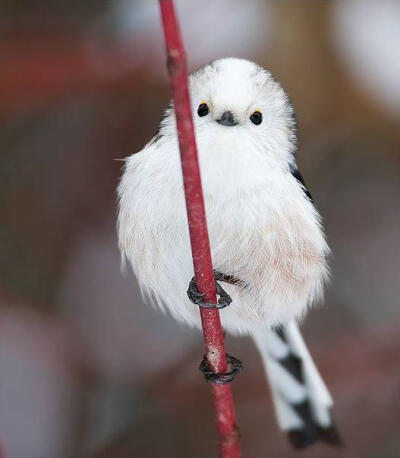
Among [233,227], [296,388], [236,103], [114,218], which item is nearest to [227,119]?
[236,103]

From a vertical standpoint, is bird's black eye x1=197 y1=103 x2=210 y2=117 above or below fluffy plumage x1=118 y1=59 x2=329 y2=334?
above

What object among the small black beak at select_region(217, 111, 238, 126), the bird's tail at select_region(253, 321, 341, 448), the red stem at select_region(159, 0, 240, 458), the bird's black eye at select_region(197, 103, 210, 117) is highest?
the bird's black eye at select_region(197, 103, 210, 117)

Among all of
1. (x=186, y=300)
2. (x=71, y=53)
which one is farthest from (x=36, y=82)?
(x=186, y=300)

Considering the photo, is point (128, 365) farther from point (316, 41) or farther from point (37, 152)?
point (316, 41)

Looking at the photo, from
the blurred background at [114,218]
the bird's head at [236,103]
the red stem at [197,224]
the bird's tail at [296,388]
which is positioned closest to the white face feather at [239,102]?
the bird's head at [236,103]

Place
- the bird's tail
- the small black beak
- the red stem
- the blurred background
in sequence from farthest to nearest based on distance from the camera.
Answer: the blurred background < the bird's tail < the small black beak < the red stem

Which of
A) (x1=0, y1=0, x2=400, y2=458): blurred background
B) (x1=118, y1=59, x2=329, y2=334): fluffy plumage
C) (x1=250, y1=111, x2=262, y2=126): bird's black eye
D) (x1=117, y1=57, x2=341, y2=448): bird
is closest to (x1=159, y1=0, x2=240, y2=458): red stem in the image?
(x1=117, y1=57, x2=341, y2=448): bird

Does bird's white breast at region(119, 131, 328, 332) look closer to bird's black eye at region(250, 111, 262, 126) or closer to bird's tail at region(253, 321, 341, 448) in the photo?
bird's black eye at region(250, 111, 262, 126)
